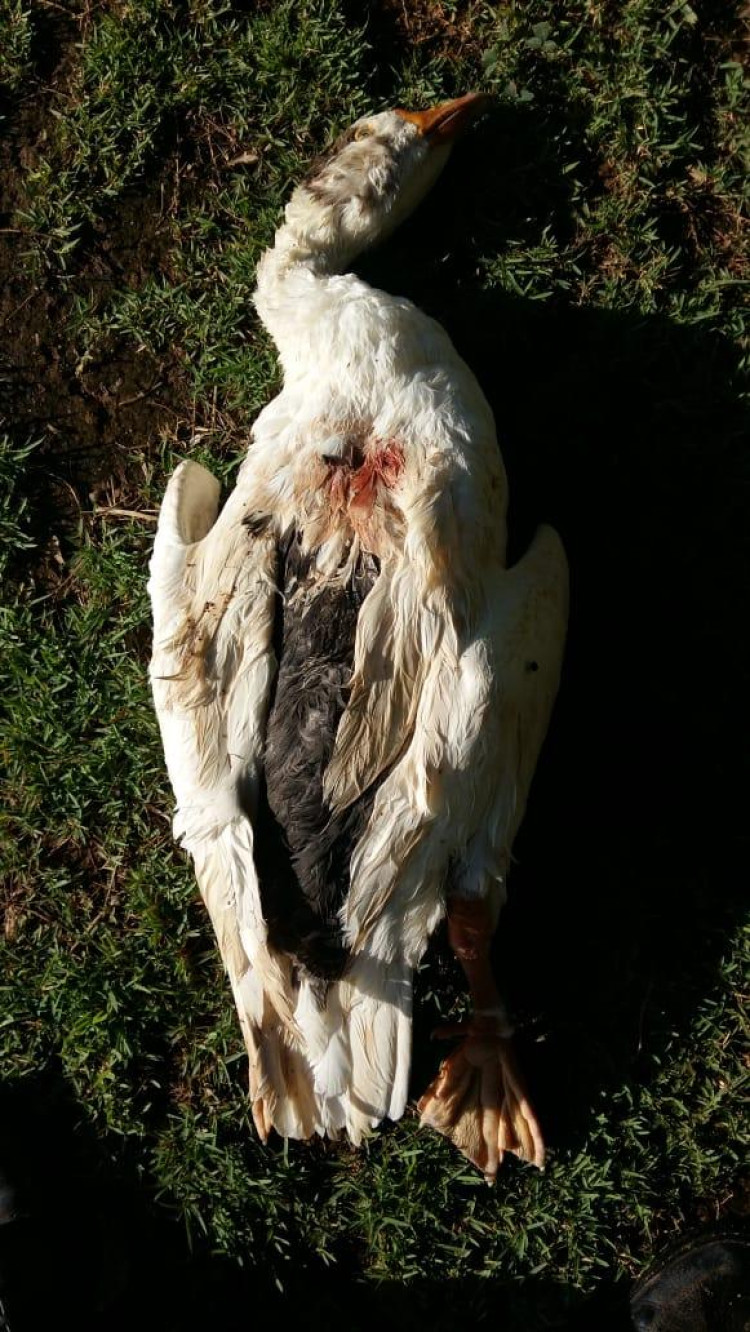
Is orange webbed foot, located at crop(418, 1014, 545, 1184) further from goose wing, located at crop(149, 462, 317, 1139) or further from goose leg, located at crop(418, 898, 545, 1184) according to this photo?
goose wing, located at crop(149, 462, 317, 1139)

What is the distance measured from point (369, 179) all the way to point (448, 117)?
37 cm

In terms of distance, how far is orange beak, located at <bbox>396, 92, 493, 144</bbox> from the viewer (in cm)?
371

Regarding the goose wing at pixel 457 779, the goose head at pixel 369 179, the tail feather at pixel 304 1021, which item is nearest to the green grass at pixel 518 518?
the goose head at pixel 369 179

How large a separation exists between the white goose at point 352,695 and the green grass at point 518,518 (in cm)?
57

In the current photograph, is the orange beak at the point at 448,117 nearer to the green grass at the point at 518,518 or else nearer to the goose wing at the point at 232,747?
the green grass at the point at 518,518

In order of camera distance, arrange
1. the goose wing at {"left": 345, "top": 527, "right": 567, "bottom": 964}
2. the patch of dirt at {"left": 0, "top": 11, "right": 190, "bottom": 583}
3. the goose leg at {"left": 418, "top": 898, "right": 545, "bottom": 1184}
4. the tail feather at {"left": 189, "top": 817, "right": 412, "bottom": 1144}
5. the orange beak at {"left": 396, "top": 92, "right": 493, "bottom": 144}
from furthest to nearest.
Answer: the patch of dirt at {"left": 0, "top": 11, "right": 190, "bottom": 583}
the orange beak at {"left": 396, "top": 92, "right": 493, "bottom": 144}
the goose leg at {"left": 418, "top": 898, "right": 545, "bottom": 1184}
the tail feather at {"left": 189, "top": 817, "right": 412, "bottom": 1144}
the goose wing at {"left": 345, "top": 527, "right": 567, "bottom": 964}

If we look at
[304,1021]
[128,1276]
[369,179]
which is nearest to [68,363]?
[369,179]

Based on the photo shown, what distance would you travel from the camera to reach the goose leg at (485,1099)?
3.59 metres

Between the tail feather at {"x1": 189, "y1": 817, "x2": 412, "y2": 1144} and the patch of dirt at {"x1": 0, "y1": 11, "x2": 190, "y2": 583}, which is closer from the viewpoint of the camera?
the tail feather at {"x1": 189, "y1": 817, "x2": 412, "y2": 1144}

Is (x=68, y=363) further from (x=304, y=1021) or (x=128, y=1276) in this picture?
(x=128, y=1276)

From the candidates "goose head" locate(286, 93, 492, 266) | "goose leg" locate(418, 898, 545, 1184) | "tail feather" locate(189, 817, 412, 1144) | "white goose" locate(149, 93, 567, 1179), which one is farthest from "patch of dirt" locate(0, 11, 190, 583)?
"goose leg" locate(418, 898, 545, 1184)

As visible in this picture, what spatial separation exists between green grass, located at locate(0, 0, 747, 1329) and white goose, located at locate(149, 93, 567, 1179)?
57cm

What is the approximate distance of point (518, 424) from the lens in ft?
12.8

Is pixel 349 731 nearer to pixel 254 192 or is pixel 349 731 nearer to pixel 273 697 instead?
pixel 273 697
